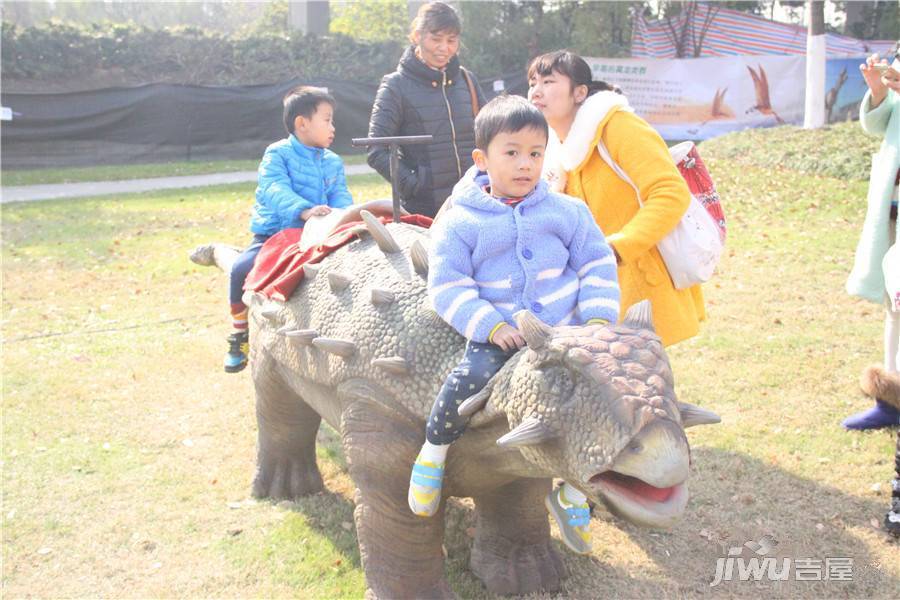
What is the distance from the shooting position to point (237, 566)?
12.9 ft

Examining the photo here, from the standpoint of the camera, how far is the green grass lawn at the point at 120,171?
1669cm

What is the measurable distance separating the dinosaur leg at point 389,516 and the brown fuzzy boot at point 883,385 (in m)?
3.13

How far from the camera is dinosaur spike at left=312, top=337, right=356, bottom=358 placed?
10.3ft

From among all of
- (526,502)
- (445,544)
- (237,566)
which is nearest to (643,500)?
(526,502)

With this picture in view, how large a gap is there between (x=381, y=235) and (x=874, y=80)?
2.75 m

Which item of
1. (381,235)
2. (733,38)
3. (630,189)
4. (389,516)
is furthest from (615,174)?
(733,38)

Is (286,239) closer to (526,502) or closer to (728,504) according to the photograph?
(526,502)

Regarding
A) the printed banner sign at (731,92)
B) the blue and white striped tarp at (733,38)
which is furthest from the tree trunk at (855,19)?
the printed banner sign at (731,92)

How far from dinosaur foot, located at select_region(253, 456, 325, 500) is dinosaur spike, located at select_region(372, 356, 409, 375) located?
5.82 feet

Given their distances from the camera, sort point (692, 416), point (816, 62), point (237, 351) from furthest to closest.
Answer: point (816, 62) → point (237, 351) → point (692, 416)

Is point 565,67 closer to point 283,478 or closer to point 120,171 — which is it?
point 283,478

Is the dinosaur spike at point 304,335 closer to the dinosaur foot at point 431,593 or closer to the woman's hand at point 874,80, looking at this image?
the dinosaur foot at point 431,593

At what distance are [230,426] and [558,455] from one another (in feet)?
11.6

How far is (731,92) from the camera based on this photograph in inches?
843
